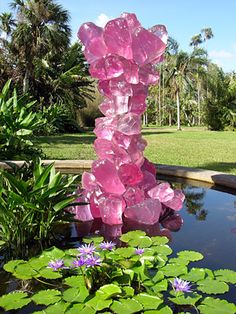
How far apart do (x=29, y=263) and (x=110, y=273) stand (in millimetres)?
466

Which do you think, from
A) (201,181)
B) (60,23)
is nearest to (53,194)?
(201,181)

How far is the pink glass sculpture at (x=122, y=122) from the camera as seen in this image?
2.79 m

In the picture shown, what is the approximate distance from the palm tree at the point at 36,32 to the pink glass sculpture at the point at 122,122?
18.2 metres

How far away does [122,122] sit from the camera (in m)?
2.82

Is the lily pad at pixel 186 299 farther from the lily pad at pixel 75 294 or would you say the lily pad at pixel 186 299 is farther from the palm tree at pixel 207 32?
the palm tree at pixel 207 32

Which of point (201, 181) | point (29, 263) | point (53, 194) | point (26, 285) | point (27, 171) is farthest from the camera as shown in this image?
point (201, 181)

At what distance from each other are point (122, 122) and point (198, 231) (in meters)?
0.92

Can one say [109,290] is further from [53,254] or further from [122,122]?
[122,122]

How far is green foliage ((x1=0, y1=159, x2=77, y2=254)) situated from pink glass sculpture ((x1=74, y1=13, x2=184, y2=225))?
0.40 meters

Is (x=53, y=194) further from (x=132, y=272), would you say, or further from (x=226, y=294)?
(x=226, y=294)

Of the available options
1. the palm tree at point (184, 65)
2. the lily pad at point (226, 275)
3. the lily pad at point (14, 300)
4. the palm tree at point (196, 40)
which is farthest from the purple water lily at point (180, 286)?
the palm tree at point (196, 40)

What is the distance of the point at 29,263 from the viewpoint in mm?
2039

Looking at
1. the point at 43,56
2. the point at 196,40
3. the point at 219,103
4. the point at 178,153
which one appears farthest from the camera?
the point at 196,40

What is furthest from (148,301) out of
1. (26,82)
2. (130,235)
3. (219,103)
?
(219,103)
